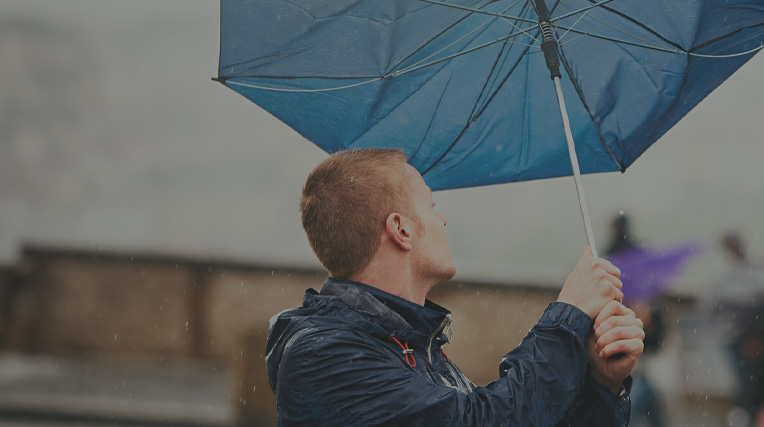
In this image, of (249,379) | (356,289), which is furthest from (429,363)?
(249,379)

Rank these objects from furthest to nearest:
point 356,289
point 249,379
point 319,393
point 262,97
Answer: point 249,379 < point 262,97 < point 356,289 < point 319,393

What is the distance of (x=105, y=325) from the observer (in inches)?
576

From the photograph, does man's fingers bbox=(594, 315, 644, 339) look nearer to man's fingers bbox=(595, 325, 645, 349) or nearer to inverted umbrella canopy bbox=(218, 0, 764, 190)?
man's fingers bbox=(595, 325, 645, 349)

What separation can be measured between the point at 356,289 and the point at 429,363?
0.26m

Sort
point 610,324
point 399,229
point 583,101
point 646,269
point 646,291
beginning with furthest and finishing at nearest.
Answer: point 646,269
point 646,291
point 583,101
point 399,229
point 610,324

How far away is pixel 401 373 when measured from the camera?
1720mm

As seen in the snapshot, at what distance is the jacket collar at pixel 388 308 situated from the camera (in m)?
1.91

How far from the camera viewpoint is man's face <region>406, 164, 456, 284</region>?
204cm

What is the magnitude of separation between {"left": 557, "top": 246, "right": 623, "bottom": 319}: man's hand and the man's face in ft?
1.02

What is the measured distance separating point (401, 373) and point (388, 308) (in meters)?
0.24

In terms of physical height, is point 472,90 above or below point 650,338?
above

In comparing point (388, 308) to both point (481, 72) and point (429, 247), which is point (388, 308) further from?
point (481, 72)

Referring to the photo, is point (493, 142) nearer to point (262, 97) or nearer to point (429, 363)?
point (262, 97)

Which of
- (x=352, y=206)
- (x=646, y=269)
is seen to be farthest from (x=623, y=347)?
(x=646, y=269)
